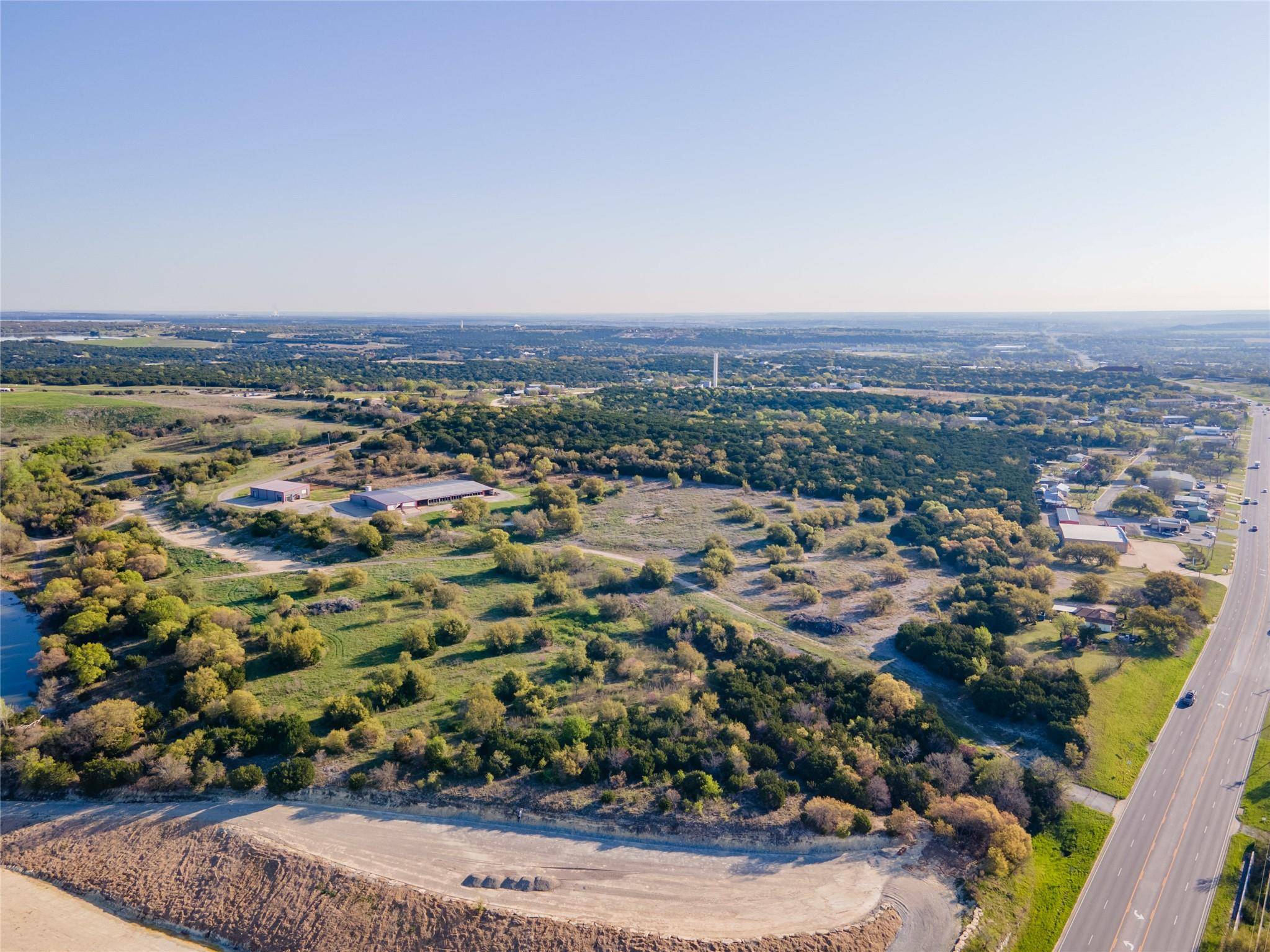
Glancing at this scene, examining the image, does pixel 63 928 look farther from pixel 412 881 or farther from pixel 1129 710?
pixel 1129 710

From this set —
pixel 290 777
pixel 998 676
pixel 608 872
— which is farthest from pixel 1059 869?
pixel 290 777

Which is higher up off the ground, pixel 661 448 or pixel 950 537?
pixel 661 448

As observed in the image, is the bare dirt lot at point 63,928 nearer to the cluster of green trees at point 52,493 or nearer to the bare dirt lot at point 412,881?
the bare dirt lot at point 412,881

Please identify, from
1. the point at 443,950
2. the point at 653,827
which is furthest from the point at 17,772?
the point at 653,827

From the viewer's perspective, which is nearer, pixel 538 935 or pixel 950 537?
pixel 538 935

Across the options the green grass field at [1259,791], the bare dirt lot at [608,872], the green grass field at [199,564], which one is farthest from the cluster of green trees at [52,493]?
the green grass field at [1259,791]

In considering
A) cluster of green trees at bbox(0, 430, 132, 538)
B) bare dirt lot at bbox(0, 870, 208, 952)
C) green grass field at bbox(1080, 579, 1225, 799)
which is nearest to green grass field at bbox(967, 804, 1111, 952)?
green grass field at bbox(1080, 579, 1225, 799)

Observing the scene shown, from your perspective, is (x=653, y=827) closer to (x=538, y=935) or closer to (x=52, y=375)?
(x=538, y=935)

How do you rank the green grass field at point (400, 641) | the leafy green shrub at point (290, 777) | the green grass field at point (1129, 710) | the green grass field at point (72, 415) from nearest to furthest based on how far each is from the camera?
the leafy green shrub at point (290, 777) < the green grass field at point (1129, 710) < the green grass field at point (400, 641) < the green grass field at point (72, 415)

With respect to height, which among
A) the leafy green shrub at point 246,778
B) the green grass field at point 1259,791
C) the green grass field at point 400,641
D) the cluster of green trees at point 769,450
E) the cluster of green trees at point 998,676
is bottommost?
the green grass field at point 1259,791
